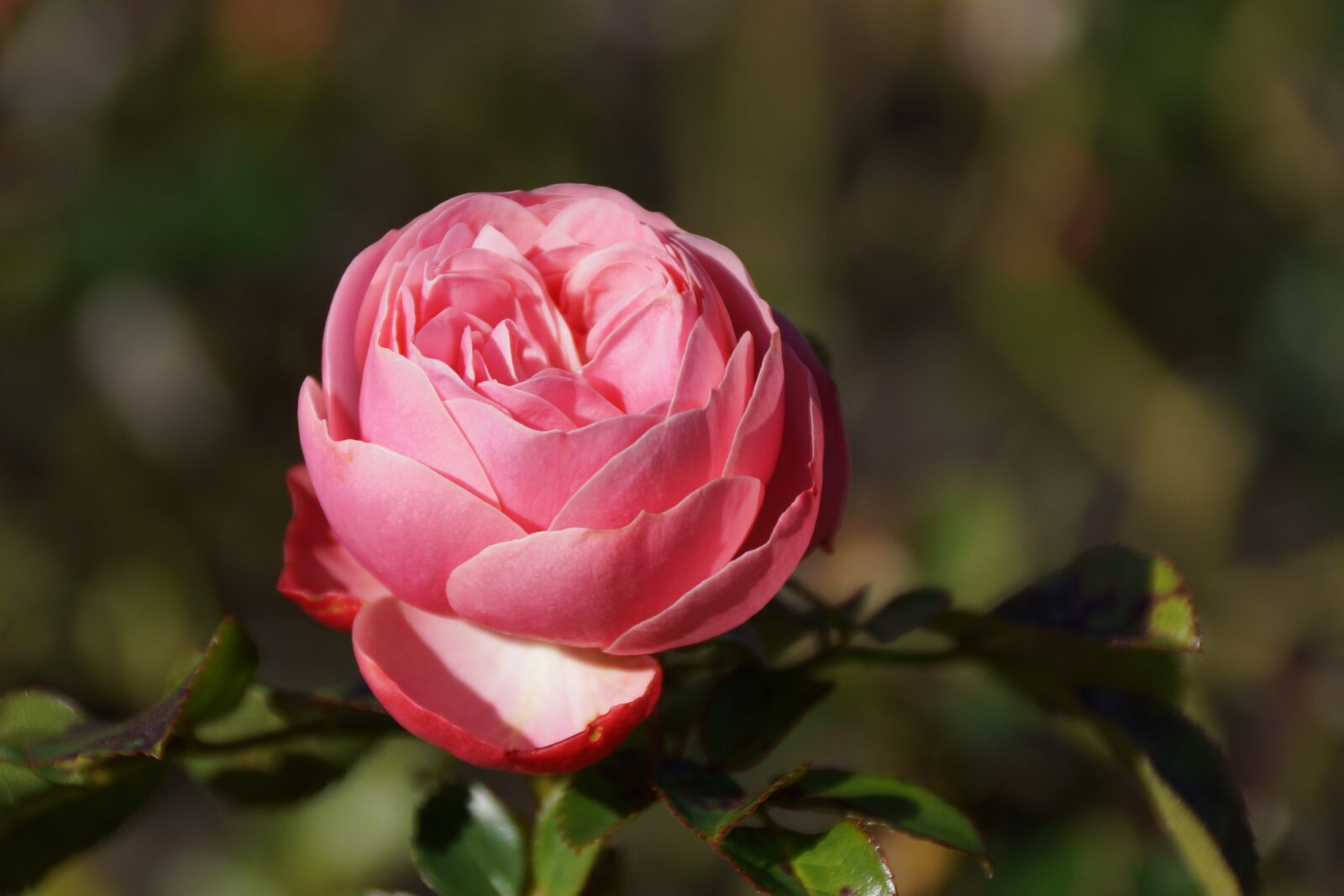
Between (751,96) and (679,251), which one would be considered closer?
(679,251)

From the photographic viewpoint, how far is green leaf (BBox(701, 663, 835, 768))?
46 centimetres

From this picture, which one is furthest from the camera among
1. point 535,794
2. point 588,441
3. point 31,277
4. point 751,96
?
point 751,96

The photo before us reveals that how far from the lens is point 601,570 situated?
0.38 meters

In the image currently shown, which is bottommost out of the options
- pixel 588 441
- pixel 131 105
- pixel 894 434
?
pixel 894 434

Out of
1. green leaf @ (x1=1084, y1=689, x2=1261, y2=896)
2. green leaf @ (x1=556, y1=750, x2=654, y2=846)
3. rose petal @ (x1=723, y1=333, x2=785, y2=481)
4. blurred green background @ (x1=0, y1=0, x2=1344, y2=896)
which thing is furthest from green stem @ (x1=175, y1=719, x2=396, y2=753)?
blurred green background @ (x1=0, y1=0, x2=1344, y2=896)

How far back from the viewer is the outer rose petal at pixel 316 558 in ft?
1.49

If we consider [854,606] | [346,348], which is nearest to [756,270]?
[854,606]

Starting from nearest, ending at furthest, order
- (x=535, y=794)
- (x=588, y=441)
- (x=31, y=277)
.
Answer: (x=588, y=441), (x=535, y=794), (x=31, y=277)

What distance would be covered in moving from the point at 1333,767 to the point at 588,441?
4.06ft

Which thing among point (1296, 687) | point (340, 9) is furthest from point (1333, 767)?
point (340, 9)

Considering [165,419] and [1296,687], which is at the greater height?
[1296,687]

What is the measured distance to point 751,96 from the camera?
84.9 inches

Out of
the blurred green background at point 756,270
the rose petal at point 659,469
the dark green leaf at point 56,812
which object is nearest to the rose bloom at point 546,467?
the rose petal at point 659,469

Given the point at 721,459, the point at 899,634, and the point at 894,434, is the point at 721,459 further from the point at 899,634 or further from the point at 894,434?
the point at 894,434
